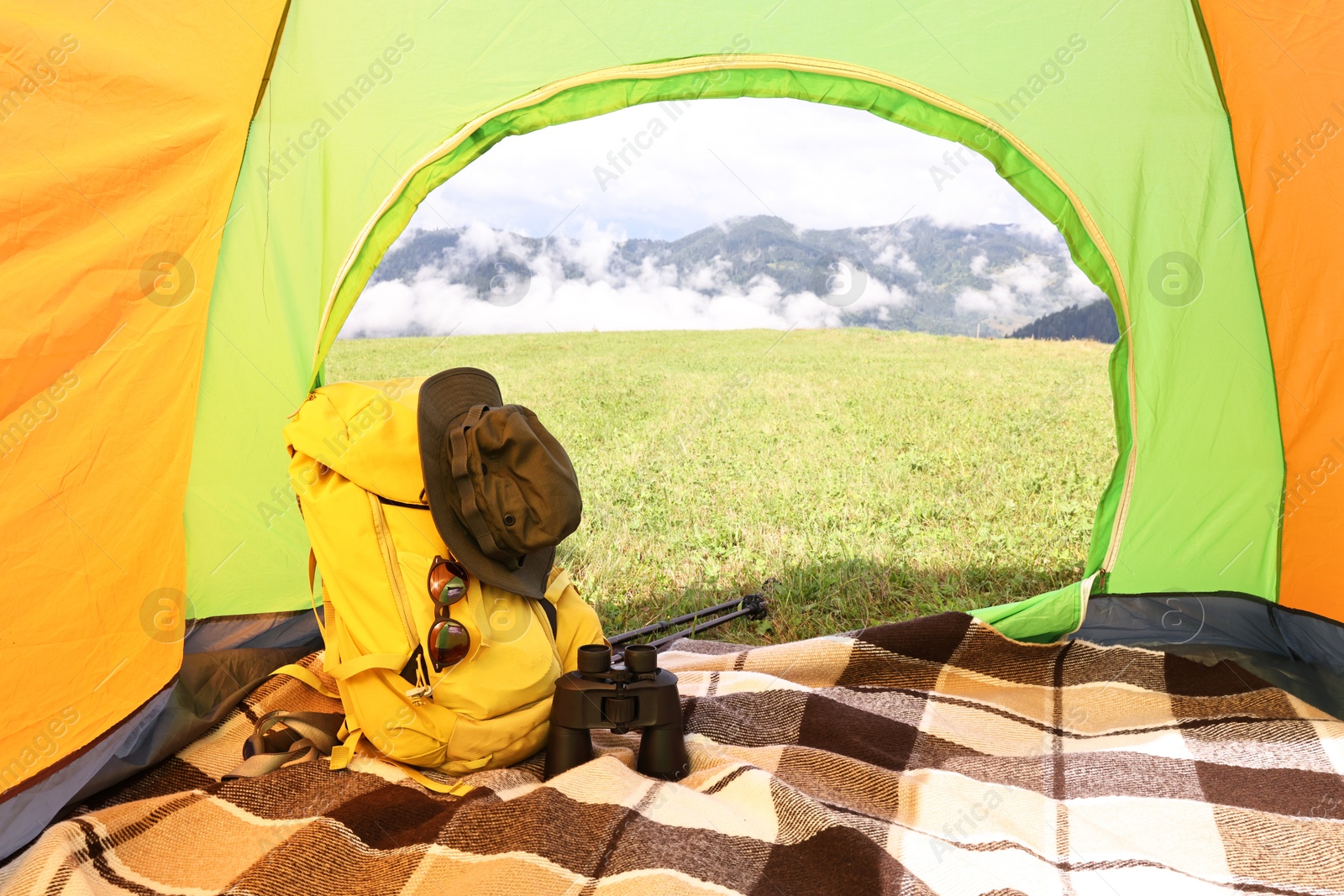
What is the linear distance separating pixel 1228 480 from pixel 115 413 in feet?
8.95

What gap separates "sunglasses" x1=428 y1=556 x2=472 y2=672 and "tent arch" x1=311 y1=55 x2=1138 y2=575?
0.83 metres

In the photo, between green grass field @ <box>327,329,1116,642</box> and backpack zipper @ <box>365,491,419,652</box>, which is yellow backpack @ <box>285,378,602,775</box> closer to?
backpack zipper @ <box>365,491,419,652</box>

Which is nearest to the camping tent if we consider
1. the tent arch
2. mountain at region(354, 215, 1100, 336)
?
the tent arch

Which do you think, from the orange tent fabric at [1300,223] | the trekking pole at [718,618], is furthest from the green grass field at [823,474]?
the orange tent fabric at [1300,223]

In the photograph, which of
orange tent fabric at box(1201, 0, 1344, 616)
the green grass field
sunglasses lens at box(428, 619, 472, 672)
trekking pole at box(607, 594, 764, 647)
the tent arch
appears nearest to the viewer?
sunglasses lens at box(428, 619, 472, 672)

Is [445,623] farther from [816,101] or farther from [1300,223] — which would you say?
[1300,223]

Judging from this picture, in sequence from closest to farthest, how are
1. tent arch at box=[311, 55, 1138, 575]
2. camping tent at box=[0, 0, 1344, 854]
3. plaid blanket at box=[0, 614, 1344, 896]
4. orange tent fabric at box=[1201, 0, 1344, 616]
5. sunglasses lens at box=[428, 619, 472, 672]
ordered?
1. plaid blanket at box=[0, 614, 1344, 896]
2. sunglasses lens at box=[428, 619, 472, 672]
3. camping tent at box=[0, 0, 1344, 854]
4. orange tent fabric at box=[1201, 0, 1344, 616]
5. tent arch at box=[311, 55, 1138, 575]

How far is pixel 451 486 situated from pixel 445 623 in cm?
28

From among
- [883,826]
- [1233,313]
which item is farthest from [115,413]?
[1233,313]

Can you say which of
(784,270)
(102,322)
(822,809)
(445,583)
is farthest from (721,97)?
(784,270)

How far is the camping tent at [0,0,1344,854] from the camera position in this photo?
193 cm

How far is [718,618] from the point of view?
9.46 feet

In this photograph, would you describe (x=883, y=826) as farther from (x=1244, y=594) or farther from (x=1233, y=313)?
(x=1233, y=313)

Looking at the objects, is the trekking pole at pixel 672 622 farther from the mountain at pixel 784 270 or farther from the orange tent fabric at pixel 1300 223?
the mountain at pixel 784 270
